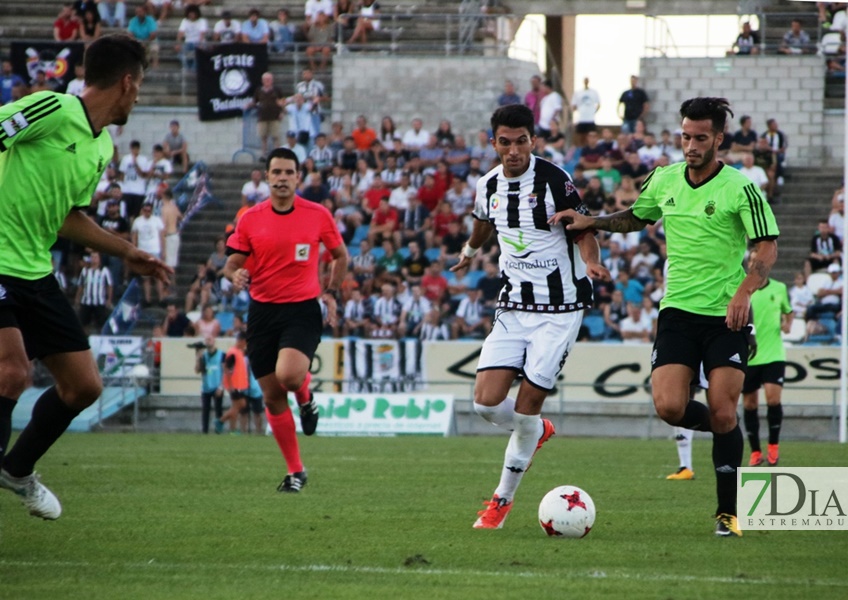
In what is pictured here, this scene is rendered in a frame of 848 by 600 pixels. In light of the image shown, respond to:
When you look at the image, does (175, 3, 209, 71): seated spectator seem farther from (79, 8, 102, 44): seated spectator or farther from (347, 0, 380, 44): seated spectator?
(347, 0, 380, 44): seated spectator

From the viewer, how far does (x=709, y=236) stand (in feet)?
27.2

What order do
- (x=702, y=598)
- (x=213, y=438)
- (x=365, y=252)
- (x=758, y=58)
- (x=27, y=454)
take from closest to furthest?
(x=702, y=598) → (x=27, y=454) → (x=213, y=438) → (x=365, y=252) → (x=758, y=58)

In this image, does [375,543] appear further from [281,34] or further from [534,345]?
[281,34]

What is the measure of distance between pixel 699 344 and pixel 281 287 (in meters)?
4.22

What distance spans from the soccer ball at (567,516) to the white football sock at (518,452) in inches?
16.6

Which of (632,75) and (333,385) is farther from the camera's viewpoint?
(632,75)

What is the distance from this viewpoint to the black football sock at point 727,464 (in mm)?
8203

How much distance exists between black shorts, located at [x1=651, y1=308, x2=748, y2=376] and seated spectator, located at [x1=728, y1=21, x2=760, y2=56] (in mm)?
22702

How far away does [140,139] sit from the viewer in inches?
1230

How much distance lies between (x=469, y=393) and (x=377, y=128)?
963cm

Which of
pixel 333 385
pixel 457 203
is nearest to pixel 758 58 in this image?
pixel 457 203

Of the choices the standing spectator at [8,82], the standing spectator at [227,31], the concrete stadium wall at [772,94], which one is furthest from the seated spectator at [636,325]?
the standing spectator at [8,82]

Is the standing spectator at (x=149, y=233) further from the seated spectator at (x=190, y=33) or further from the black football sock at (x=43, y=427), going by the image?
the black football sock at (x=43, y=427)

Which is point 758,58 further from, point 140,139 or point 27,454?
point 27,454
